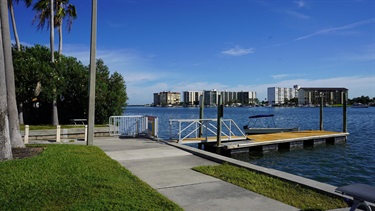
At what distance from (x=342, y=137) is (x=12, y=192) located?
25686mm

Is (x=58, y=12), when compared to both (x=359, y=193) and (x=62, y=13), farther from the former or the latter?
(x=359, y=193)

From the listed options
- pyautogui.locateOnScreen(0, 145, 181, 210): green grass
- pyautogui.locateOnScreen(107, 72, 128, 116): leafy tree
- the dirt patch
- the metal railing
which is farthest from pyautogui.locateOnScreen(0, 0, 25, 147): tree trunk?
pyautogui.locateOnScreen(107, 72, 128, 116): leafy tree

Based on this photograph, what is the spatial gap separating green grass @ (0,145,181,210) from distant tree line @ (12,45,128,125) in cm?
1294

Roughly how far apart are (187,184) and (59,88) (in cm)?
1739

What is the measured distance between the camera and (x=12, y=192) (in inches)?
228

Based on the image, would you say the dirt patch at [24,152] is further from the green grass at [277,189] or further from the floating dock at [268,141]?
the floating dock at [268,141]

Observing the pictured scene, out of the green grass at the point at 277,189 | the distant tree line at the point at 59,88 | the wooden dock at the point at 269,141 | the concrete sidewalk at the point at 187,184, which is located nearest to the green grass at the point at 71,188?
the concrete sidewalk at the point at 187,184

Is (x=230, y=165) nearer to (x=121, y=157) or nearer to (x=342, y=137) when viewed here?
(x=121, y=157)

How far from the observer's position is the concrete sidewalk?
5637 millimetres

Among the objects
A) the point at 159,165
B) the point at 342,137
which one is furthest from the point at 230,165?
the point at 342,137

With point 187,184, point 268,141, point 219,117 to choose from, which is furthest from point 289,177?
point 268,141

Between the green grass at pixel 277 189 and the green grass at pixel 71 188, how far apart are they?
2.13m

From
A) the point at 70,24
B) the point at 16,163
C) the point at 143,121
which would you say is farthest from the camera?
the point at 70,24

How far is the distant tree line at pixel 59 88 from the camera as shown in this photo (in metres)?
19.9
